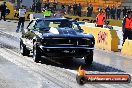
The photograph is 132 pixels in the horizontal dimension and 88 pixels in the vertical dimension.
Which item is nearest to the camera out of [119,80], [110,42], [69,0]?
[119,80]

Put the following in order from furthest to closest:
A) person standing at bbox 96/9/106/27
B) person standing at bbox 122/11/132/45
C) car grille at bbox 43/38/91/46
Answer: person standing at bbox 96/9/106/27 < person standing at bbox 122/11/132/45 < car grille at bbox 43/38/91/46

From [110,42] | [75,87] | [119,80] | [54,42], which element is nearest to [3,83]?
[75,87]

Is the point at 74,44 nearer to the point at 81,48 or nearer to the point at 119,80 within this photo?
the point at 81,48

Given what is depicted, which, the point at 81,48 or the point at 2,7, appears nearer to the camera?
the point at 81,48

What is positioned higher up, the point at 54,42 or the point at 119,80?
the point at 119,80

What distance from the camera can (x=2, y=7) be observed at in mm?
37344

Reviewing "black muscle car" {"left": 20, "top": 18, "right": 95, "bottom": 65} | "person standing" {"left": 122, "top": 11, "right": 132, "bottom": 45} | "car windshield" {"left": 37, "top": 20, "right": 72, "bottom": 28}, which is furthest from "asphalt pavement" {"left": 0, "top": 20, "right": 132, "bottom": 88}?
"person standing" {"left": 122, "top": 11, "right": 132, "bottom": 45}

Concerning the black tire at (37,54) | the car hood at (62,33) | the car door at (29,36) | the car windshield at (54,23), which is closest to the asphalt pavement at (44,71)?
the black tire at (37,54)

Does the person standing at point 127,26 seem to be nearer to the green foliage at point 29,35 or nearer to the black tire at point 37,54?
the green foliage at point 29,35

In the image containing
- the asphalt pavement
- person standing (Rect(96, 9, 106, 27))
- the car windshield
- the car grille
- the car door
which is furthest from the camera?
person standing (Rect(96, 9, 106, 27))

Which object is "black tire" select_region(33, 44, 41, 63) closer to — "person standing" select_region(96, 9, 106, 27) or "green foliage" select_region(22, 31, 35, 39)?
"green foliage" select_region(22, 31, 35, 39)

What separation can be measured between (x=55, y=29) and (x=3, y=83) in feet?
13.3

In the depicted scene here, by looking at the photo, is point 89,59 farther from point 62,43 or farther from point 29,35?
point 29,35

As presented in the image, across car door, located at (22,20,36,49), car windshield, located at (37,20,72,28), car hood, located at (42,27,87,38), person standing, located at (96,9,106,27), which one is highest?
car windshield, located at (37,20,72,28)
